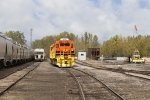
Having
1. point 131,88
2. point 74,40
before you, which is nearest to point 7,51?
point 131,88

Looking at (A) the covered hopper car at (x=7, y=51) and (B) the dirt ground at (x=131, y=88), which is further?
(A) the covered hopper car at (x=7, y=51)

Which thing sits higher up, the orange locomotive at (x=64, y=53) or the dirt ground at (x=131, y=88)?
the orange locomotive at (x=64, y=53)

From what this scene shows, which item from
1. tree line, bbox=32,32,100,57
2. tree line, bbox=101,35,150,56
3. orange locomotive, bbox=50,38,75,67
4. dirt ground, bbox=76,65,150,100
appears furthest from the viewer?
tree line, bbox=32,32,100,57

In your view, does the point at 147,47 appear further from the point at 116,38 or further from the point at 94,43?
the point at 94,43

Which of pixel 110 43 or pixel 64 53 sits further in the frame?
pixel 110 43

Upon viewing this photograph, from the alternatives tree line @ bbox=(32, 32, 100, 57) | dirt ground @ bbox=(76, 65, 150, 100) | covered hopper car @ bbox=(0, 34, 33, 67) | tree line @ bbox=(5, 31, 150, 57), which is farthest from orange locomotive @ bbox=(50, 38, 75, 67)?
tree line @ bbox=(32, 32, 100, 57)

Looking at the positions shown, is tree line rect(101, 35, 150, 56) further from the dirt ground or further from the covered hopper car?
the dirt ground

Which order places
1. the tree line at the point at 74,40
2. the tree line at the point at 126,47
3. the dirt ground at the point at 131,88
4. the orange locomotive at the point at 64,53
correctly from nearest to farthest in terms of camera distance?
1. the dirt ground at the point at 131,88
2. the orange locomotive at the point at 64,53
3. the tree line at the point at 126,47
4. the tree line at the point at 74,40

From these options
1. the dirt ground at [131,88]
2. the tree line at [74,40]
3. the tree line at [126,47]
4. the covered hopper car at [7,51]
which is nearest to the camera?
the dirt ground at [131,88]

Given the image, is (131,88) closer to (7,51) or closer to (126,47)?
(7,51)

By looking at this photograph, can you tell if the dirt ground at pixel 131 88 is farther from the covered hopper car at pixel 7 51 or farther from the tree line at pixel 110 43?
the tree line at pixel 110 43

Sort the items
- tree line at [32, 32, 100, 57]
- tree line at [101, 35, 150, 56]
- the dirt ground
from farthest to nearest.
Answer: tree line at [32, 32, 100, 57] → tree line at [101, 35, 150, 56] → the dirt ground

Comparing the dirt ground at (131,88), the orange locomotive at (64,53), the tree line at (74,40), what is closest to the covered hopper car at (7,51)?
the orange locomotive at (64,53)

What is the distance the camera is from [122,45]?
142m
